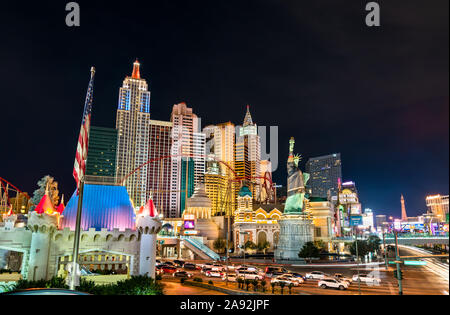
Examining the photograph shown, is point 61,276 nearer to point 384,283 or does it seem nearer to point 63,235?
point 63,235

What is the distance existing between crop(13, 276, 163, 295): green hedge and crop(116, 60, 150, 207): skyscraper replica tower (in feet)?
395

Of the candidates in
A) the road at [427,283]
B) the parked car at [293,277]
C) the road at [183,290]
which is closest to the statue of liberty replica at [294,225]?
the road at [427,283]

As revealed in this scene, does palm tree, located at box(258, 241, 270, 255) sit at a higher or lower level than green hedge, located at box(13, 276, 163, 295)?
lower

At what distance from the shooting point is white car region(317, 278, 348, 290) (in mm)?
32994

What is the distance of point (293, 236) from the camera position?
68375 millimetres

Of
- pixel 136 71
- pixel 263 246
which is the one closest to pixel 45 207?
pixel 263 246

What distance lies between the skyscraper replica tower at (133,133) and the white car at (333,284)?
119 meters

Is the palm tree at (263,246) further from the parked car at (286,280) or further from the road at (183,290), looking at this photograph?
the road at (183,290)

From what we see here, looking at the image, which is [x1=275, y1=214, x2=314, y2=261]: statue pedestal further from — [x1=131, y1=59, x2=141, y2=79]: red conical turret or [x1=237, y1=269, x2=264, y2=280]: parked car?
[x1=131, y1=59, x2=141, y2=79]: red conical turret

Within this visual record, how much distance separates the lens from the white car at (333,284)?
108 feet

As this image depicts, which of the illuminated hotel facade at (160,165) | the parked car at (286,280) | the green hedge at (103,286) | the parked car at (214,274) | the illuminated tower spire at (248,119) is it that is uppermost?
the illuminated tower spire at (248,119)

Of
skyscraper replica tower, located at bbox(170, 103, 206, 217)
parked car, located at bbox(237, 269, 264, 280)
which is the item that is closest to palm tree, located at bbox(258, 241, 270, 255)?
parked car, located at bbox(237, 269, 264, 280)
